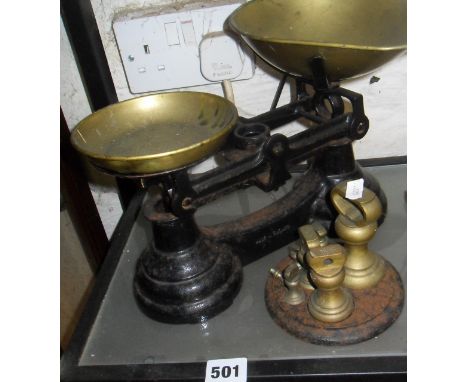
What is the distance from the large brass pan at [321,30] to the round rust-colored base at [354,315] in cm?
34

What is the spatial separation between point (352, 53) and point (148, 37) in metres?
0.49

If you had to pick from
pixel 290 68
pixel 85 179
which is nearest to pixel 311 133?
pixel 290 68

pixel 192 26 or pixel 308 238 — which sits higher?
pixel 192 26

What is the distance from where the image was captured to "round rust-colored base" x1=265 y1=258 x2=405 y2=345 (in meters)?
0.73

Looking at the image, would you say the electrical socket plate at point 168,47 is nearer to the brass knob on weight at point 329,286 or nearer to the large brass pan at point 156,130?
the large brass pan at point 156,130

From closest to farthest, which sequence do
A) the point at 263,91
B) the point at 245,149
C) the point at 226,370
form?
the point at 226,370, the point at 245,149, the point at 263,91

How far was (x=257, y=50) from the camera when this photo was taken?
0.85m

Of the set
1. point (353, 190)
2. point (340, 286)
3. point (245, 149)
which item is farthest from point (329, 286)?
point (245, 149)

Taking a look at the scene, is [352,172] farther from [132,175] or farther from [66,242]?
[66,242]

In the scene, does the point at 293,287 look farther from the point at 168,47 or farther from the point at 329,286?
the point at 168,47

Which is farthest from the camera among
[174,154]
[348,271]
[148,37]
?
[148,37]

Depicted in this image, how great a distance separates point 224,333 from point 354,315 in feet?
0.66

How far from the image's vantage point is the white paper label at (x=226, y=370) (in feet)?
2.31

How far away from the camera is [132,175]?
0.69 meters
